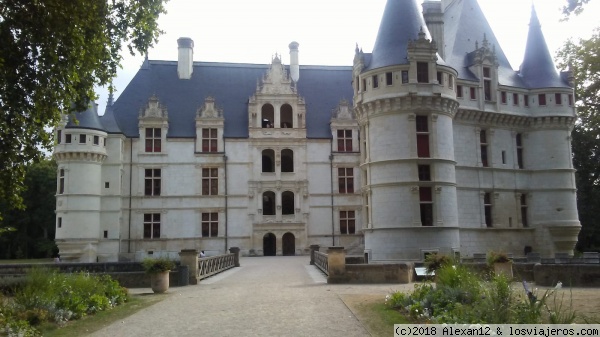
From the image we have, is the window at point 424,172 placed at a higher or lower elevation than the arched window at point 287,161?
lower

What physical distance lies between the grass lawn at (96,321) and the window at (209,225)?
1033 inches

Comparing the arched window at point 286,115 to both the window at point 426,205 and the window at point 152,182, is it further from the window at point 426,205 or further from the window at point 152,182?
the window at point 426,205

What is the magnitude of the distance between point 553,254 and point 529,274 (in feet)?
40.7

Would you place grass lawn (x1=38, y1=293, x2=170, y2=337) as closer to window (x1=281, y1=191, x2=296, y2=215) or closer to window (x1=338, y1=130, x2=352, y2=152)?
window (x1=281, y1=191, x2=296, y2=215)

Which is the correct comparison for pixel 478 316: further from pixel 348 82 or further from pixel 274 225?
pixel 348 82

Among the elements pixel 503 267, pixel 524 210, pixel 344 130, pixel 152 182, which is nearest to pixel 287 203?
pixel 344 130

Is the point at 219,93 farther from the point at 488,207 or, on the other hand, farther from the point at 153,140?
the point at 488,207

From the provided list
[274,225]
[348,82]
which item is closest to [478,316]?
[274,225]

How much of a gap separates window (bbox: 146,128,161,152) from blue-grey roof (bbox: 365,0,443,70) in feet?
66.7

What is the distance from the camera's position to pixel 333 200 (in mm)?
42750

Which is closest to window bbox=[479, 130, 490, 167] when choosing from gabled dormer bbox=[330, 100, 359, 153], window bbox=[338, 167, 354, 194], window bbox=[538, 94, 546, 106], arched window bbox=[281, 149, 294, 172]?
window bbox=[538, 94, 546, 106]

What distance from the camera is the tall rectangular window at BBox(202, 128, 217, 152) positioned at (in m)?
42.4

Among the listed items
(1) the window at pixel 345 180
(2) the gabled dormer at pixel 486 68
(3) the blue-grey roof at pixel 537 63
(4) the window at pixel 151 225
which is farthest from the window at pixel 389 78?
(4) the window at pixel 151 225

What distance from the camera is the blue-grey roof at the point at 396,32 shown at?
27.6 metres
